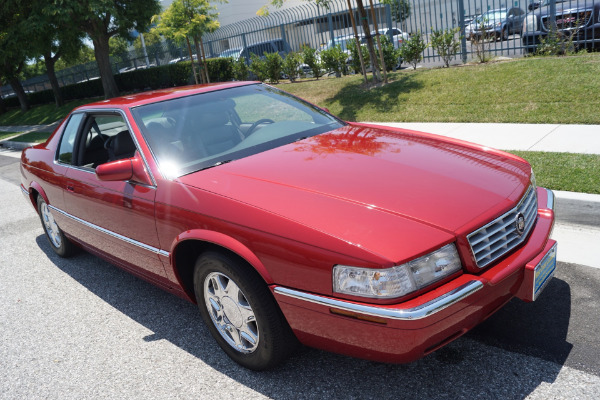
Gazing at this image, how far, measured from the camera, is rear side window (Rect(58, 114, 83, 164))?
4.51 m

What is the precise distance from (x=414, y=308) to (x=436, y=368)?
0.78 meters

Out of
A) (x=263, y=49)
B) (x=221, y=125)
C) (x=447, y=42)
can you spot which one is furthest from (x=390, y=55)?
(x=221, y=125)

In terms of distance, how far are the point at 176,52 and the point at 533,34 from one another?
1659 cm

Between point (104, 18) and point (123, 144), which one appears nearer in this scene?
point (123, 144)

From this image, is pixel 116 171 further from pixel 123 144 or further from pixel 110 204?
pixel 123 144

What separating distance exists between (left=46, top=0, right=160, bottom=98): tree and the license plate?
62.0ft

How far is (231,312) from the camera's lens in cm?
294

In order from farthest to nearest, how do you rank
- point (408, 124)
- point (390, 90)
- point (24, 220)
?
point (390, 90), point (408, 124), point (24, 220)

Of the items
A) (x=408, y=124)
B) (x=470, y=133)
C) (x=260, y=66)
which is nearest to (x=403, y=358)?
(x=470, y=133)

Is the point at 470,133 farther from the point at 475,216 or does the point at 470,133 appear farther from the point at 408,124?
the point at 475,216

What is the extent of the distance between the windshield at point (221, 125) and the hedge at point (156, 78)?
15135mm

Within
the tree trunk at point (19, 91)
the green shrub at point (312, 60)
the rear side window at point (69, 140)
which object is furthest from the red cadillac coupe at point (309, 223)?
the tree trunk at point (19, 91)

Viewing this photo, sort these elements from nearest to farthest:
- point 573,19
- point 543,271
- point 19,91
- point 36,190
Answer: point 543,271, point 36,190, point 573,19, point 19,91

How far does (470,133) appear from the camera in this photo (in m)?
7.63
